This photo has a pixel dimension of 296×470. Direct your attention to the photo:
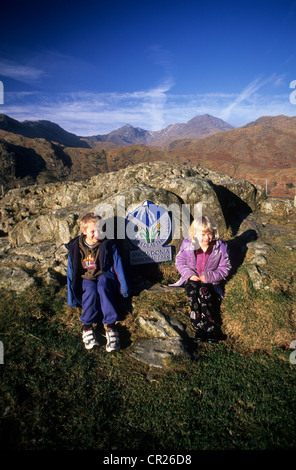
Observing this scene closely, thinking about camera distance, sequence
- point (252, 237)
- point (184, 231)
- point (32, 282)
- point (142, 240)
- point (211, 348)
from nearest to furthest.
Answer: point (211, 348)
point (32, 282)
point (142, 240)
point (184, 231)
point (252, 237)

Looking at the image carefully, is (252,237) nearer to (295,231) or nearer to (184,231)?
(295,231)

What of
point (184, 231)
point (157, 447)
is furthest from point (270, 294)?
point (157, 447)

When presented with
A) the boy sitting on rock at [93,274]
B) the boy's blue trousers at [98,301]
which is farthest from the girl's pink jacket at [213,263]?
the boy's blue trousers at [98,301]

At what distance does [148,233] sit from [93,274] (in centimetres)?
222

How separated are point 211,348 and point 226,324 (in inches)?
26.5

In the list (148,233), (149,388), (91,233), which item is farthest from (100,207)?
(149,388)

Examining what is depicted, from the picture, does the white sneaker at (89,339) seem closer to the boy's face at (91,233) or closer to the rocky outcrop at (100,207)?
the boy's face at (91,233)

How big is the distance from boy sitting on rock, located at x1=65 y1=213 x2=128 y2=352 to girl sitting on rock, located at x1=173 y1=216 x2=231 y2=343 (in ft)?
4.40

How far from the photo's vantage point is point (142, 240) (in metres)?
6.43

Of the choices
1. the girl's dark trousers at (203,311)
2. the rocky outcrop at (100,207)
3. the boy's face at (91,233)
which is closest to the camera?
the girl's dark trousers at (203,311)

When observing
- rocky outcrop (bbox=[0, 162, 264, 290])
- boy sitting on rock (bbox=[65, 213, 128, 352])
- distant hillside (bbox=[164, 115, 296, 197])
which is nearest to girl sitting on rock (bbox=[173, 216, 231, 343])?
boy sitting on rock (bbox=[65, 213, 128, 352])

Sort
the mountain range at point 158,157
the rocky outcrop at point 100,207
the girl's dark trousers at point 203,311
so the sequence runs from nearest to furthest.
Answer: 1. the girl's dark trousers at point 203,311
2. the rocky outcrop at point 100,207
3. the mountain range at point 158,157

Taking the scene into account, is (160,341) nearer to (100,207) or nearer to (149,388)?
(149,388)

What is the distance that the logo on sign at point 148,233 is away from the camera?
21.0 feet
